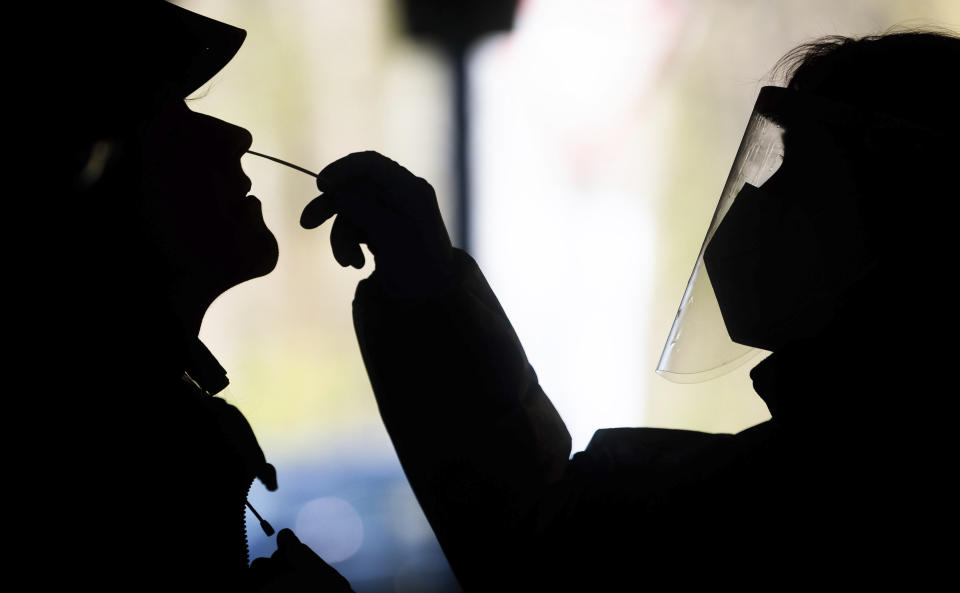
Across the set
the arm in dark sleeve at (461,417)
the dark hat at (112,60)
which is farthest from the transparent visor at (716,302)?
the dark hat at (112,60)

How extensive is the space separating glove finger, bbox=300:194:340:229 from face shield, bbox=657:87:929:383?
0.51 metres

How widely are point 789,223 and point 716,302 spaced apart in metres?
0.16

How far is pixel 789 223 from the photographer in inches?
27.4

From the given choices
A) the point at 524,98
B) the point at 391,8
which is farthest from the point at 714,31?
the point at 391,8

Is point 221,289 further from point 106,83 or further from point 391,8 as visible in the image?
point 391,8

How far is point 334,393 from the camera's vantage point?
52.3 inches

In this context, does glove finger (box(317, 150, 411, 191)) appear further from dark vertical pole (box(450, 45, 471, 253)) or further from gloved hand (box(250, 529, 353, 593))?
dark vertical pole (box(450, 45, 471, 253))

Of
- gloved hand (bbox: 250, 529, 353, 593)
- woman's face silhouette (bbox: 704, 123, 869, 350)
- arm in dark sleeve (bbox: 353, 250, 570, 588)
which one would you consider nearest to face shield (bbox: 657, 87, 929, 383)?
woman's face silhouette (bbox: 704, 123, 869, 350)

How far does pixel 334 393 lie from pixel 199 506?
731 millimetres

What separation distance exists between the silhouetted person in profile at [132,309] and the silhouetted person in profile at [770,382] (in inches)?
6.6

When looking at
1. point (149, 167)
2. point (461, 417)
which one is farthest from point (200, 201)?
point (461, 417)

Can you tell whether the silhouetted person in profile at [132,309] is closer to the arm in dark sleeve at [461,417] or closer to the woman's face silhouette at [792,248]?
the arm in dark sleeve at [461,417]

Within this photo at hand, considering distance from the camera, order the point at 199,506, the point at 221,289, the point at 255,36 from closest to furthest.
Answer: the point at 199,506 → the point at 221,289 → the point at 255,36

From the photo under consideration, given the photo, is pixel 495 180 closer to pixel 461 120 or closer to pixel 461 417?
pixel 461 120
